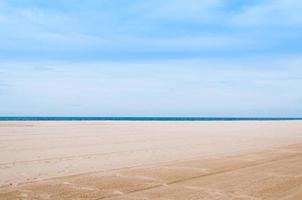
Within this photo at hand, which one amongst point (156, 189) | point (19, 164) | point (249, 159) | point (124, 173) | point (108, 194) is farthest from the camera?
point (249, 159)

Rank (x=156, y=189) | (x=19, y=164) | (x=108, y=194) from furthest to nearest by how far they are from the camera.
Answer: (x=19, y=164) < (x=156, y=189) < (x=108, y=194)

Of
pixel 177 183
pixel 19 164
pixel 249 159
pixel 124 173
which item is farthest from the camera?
pixel 249 159

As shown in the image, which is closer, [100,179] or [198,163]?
[100,179]

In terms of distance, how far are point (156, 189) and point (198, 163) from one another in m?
4.70

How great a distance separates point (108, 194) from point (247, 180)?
3.59 meters

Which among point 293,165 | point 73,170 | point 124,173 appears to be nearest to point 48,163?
point 73,170

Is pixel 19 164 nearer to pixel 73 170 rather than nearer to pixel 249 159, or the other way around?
pixel 73 170

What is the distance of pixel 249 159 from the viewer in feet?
46.6

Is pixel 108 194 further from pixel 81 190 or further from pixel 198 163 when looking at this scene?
pixel 198 163

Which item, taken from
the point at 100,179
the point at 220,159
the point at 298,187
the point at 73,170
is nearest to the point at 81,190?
the point at 100,179

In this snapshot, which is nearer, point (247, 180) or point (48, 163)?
point (247, 180)

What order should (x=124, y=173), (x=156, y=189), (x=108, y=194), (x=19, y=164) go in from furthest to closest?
(x=19, y=164) → (x=124, y=173) → (x=156, y=189) → (x=108, y=194)

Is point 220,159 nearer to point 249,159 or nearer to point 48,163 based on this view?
point 249,159

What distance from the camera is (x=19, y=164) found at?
12516 mm
